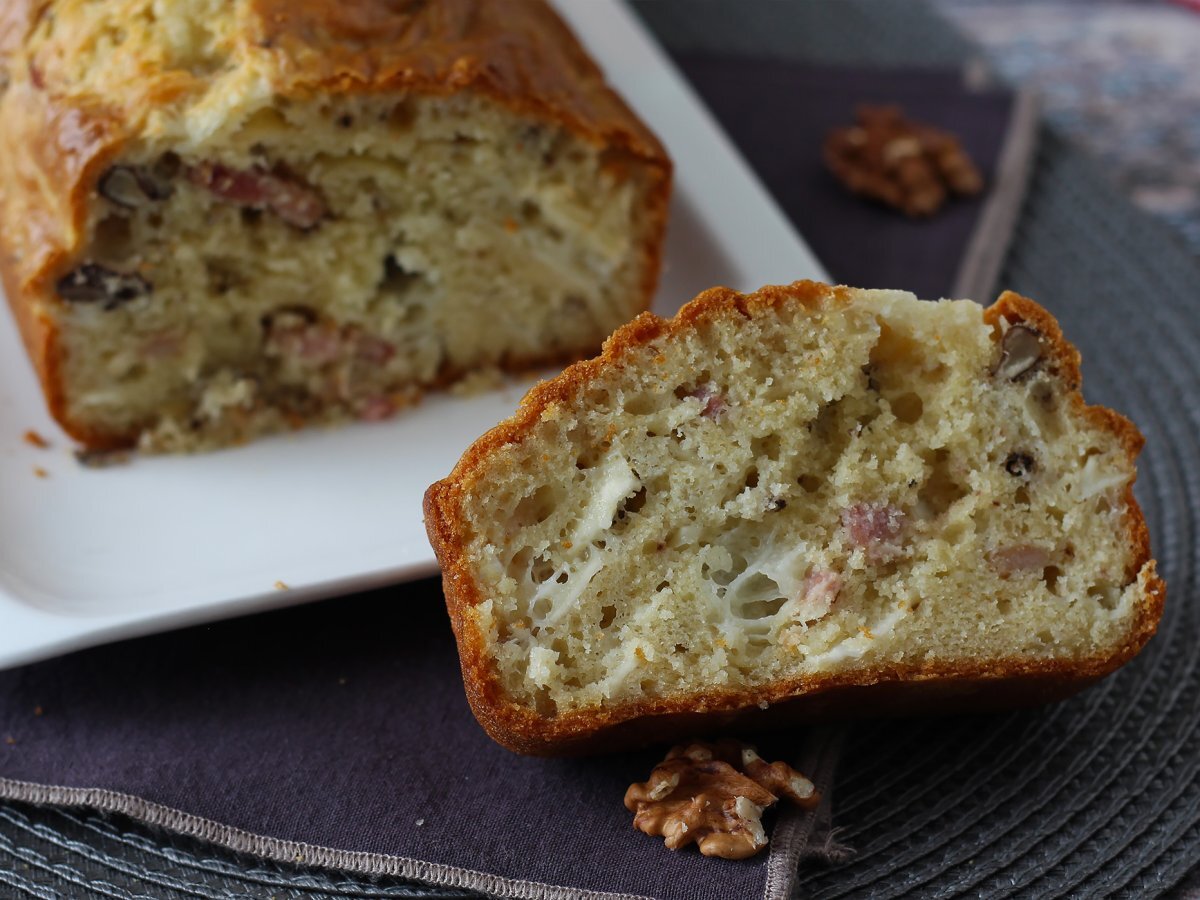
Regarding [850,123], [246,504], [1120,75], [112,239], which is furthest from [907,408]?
[1120,75]

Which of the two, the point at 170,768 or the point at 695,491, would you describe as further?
the point at 170,768

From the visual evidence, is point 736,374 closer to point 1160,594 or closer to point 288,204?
point 1160,594

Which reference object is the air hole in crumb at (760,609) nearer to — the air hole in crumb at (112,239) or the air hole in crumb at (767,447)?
the air hole in crumb at (767,447)

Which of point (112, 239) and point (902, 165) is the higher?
point (112, 239)

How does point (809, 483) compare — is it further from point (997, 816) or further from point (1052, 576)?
point (997, 816)

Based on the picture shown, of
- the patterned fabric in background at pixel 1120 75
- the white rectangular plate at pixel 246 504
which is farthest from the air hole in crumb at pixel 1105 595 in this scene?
the patterned fabric in background at pixel 1120 75

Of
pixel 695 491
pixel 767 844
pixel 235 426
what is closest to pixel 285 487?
pixel 235 426

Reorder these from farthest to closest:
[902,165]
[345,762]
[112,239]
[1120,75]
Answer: [1120,75] → [902,165] → [112,239] → [345,762]
